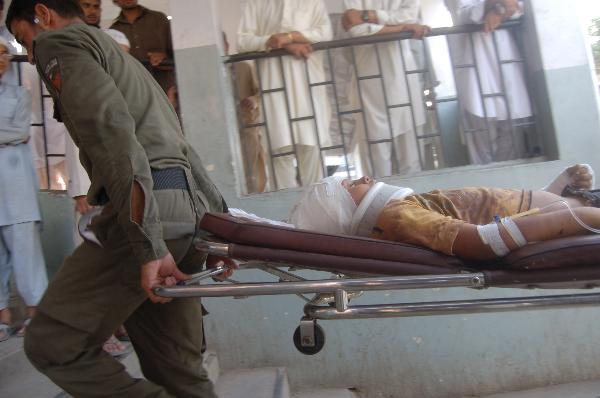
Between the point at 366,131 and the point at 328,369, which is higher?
the point at 366,131

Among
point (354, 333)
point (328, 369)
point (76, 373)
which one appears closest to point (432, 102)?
point (354, 333)

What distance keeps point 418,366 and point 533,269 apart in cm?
221

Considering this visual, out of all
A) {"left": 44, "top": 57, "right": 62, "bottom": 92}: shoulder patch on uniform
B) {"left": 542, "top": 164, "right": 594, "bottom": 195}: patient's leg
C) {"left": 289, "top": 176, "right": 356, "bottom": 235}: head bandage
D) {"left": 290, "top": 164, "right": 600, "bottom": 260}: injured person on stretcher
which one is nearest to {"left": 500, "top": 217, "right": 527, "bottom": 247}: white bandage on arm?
{"left": 290, "top": 164, "right": 600, "bottom": 260}: injured person on stretcher

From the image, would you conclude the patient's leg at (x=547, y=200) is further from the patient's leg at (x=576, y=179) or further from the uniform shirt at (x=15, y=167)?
the uniform shirt at (x=15, y=167)

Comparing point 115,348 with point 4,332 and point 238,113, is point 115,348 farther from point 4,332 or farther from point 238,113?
point 238,113

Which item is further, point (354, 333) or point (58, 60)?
point (354, 333)

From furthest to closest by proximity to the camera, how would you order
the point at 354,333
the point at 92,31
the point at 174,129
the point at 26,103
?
1. the point at 354,333
2. the point at 26,103
3. the point at 174,129
4. the point at 92,31

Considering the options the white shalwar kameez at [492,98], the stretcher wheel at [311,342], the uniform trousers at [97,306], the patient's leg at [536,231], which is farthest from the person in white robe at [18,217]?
the white shalwar kameez at [492,98]

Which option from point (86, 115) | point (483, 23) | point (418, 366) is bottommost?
point (418, 366)

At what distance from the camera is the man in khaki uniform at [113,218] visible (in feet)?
4.44

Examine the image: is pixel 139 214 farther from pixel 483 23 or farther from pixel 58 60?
pixel 483 23

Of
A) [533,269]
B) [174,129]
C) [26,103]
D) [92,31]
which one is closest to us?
[533,269]

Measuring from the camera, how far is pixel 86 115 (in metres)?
1.35

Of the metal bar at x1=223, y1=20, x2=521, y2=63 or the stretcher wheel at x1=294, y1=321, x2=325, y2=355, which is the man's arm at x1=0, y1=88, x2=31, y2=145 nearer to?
the metal bar at x1=223, y1=20, x2=521, y2=63
